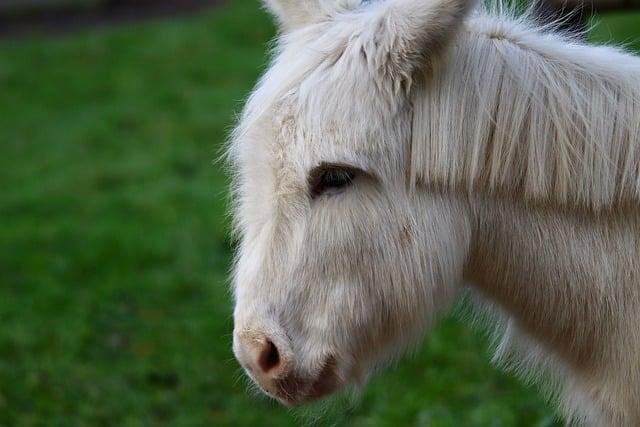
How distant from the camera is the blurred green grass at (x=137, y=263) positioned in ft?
17.4

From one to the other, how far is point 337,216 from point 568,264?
2.13 feet

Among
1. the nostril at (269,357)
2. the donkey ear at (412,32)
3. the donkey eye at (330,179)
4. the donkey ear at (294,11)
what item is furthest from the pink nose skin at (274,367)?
the donkey ear at (294,11)

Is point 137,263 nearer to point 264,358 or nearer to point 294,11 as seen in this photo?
point 294,11

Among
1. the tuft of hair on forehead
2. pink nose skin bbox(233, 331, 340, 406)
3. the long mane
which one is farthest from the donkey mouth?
the tuft of hair on forehead

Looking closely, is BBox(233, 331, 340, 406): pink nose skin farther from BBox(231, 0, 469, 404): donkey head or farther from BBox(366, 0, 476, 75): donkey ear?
BBox(366, 0, 476, 75): donkey ear

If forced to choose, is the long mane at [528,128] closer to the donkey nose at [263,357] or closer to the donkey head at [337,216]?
the donkey head at [337,216]

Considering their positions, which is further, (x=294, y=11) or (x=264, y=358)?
(x=294, y=11)

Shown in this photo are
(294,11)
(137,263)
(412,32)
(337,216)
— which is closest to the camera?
(412,32)

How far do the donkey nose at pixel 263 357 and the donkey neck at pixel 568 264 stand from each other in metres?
0.63

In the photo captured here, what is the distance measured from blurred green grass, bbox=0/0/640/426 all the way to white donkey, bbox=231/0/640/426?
2.11ft

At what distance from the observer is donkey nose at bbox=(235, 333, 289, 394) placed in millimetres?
2529

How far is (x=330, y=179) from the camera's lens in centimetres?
258

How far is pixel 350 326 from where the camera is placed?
262 cm

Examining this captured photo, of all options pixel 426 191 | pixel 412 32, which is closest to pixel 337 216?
pixel 426 191
